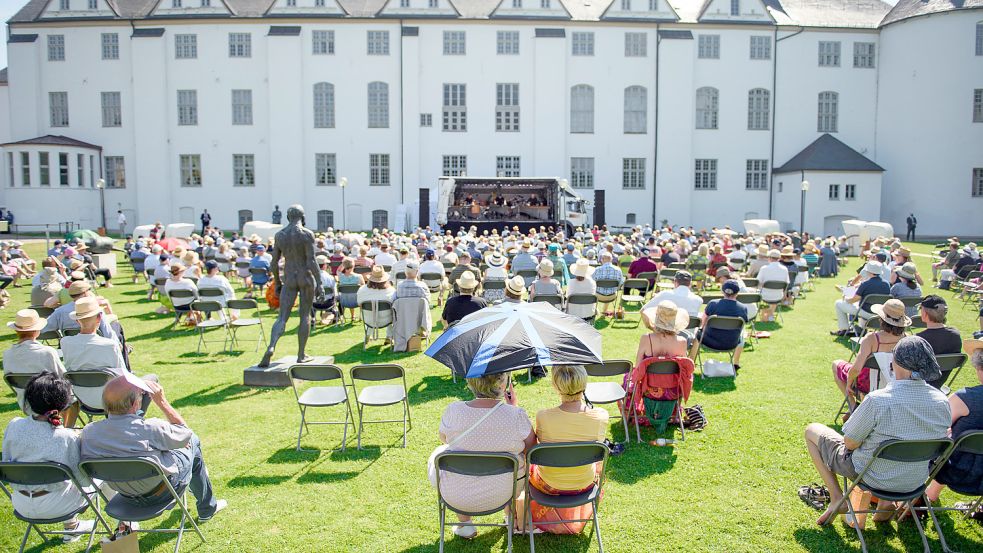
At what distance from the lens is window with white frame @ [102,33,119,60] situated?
130 ft

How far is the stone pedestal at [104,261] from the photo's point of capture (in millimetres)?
19159

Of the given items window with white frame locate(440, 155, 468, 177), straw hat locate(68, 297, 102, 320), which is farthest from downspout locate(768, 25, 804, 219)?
straw hat locate(68, 297, 102, 320)

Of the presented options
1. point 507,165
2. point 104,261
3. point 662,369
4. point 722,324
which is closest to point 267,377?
point 662,369

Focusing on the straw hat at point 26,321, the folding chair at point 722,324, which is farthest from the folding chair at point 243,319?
the folding chair at point 722,324

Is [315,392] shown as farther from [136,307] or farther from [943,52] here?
[943,52]

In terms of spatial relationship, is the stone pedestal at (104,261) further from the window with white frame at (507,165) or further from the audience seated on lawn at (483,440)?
the window with white frame at (507,165)

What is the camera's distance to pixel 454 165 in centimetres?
3909

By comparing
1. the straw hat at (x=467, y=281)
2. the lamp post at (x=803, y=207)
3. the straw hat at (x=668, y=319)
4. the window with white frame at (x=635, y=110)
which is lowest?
the straw hat at (x=668, y=319)

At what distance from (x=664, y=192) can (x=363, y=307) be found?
32044 millimetres

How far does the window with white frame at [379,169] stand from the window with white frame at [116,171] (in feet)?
50.8

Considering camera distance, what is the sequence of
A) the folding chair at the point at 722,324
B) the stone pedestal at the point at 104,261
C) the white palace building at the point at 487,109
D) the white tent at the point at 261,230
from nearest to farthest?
the folding chair at the point at 722,324
the stone pedestal at the point at 104,261
the white tent at the point at 261,230
the white palace building at the point at 487,109

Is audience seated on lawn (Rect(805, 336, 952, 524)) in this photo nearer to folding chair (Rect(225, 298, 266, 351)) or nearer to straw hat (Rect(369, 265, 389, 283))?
straw hat (Rect(369, 265, 389, 283))

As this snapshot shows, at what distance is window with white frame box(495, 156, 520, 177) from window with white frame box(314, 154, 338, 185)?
383 inches

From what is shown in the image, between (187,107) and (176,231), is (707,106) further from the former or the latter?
(187,107)
